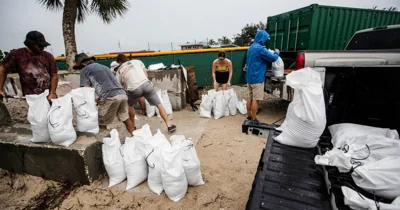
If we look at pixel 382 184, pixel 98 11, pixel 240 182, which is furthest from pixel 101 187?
pixel 98 11

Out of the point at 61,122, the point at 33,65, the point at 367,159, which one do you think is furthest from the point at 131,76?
the point at 367,159

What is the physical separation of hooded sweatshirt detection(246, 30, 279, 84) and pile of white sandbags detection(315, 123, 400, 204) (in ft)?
6.90

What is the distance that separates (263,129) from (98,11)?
830 centimetres

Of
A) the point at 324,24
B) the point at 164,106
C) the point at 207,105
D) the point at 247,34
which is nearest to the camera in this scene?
the point at 207,105

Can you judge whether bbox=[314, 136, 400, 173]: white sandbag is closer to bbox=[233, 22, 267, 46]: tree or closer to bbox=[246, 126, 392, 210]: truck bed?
bbox=[246, 126, 392, 210]: truck bed

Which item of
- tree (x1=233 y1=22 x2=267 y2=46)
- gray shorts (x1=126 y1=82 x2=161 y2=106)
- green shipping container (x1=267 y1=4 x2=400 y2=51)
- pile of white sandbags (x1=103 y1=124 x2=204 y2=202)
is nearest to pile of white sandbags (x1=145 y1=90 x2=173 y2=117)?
gray shorts (x1=126 y1=82 x2=161 y2=106)

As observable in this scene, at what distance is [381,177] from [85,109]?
8.77 ft

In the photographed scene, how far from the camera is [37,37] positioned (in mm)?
2541

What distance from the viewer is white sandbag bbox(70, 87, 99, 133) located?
234 cm

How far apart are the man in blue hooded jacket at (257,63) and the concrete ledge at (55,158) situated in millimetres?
2697

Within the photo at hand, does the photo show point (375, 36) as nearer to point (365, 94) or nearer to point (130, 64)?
point (365, 94)

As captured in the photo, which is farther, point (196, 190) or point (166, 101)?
point (166, 101)

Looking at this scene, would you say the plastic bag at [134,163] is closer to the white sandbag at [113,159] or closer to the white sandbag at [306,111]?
the white sandbag at [113,159]

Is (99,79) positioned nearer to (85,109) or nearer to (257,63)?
(85,109)
